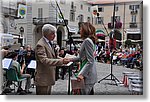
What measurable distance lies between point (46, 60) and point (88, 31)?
54 centimetres

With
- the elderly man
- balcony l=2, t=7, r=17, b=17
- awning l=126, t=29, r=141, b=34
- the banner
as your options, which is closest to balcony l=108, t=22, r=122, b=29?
awning l=126, t=29, r=141, b=34

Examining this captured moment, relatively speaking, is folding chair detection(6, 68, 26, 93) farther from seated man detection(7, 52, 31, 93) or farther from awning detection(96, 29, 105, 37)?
awning detection(96, 29, 105, 37)

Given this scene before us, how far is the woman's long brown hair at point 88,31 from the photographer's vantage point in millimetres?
3391

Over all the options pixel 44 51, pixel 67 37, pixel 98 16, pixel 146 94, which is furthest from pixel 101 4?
pixel 146 94

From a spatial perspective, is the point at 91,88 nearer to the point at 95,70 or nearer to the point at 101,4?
the point at 95,70

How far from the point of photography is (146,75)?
11.5 ft

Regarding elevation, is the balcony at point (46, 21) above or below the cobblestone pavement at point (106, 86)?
above

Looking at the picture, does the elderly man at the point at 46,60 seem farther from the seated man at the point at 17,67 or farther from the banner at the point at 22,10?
the banner at the point at 22,10

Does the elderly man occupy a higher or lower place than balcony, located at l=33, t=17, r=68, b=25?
lower

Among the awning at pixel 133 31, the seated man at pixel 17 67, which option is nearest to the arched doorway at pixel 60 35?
the seated man at pixel 17 67

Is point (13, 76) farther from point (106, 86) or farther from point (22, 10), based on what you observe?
point (106, 86)

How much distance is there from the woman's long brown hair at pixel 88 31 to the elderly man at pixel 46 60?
1.01ft

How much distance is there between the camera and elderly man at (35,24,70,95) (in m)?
3.39

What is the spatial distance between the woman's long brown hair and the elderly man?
31cm
